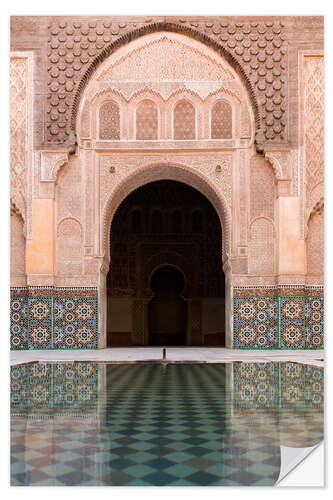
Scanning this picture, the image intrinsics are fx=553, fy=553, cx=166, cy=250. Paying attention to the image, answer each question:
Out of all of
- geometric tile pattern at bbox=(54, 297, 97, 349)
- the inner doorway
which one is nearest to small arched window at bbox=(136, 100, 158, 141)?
geometric tile pattern at bbox=(54, 297, 97, 349)

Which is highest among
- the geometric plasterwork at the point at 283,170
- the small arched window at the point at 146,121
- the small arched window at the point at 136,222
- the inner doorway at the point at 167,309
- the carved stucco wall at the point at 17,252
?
the small arched window at the point at 146,121

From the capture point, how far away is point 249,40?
6566 mm

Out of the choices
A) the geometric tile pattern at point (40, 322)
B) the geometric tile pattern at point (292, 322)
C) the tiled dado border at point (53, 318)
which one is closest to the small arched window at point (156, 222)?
the tiled dado border at point (53, 318)

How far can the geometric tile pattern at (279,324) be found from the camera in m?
6.43

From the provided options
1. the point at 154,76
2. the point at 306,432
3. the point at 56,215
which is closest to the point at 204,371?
the point at 306,432

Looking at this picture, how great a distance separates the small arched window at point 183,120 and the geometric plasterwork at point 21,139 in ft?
5.66

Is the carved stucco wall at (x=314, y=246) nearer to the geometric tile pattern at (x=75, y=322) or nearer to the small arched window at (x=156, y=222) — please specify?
the geometric tile pattern at (x=75, y=322)

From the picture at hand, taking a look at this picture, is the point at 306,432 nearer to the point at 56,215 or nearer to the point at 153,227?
the point at 56,215

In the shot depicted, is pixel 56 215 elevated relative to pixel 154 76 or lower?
lower

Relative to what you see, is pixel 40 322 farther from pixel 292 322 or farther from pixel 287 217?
pixel 287 217

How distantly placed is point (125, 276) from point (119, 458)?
24.2 feet

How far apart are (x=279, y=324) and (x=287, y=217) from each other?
1.25 m

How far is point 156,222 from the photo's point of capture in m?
9.48

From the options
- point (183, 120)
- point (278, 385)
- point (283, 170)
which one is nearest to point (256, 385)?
point (278, 385)
